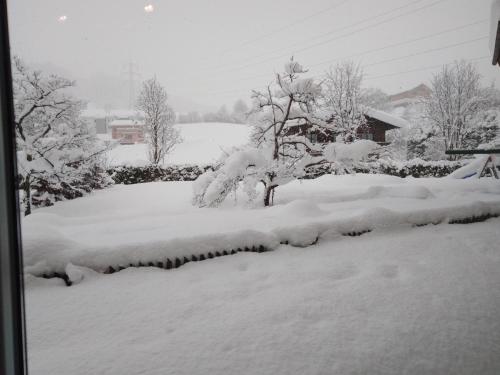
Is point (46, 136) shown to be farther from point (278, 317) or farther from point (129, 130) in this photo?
point (129, 130)

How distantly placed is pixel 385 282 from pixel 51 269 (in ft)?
9.20

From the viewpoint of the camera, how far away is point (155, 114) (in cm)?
1223

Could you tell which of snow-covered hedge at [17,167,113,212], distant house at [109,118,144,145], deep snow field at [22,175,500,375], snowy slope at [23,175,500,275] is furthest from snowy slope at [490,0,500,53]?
distant house at [109,118,144,145]

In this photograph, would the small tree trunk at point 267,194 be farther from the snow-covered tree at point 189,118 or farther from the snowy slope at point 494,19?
the snow-covered tree at point 189,118

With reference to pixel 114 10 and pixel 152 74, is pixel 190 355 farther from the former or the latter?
pixel 152 74

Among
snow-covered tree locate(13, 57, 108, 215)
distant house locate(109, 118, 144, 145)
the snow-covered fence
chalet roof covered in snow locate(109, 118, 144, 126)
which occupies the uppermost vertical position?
chalet roof covered in snow locate(109, 118, 144, 126)

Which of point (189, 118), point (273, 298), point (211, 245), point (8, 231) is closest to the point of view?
point (8, 231)

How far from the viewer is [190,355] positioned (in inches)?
60.0

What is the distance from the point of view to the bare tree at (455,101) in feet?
42.4

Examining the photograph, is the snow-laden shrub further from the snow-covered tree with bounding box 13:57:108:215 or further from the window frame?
the window frame

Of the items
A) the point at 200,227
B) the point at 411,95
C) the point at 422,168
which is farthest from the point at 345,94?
the point at 200,227

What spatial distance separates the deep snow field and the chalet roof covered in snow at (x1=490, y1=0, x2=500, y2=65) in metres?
2.79

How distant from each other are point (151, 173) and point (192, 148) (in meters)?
2.84

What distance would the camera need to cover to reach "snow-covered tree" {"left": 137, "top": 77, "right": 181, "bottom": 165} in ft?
39.8
